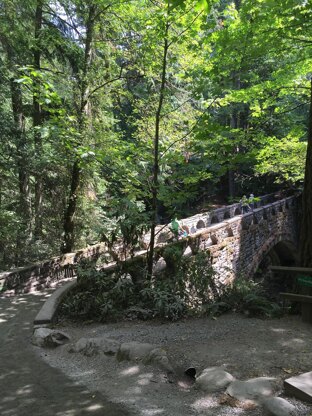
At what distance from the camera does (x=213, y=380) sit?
9.90 feet

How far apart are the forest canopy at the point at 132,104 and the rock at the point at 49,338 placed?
2.03 meters

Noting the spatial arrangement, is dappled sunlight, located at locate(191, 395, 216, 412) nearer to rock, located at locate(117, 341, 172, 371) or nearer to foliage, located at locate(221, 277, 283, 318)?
Result: rock, located at locate(117, 341, 172, 371)

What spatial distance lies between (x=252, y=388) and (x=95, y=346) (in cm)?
192

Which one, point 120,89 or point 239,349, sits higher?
point 120,89

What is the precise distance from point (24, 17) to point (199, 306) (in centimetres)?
994

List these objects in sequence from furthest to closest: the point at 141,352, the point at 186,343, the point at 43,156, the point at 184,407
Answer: the point at 43,156
the point at 186,343
the point at 141,352
the point at 184,407

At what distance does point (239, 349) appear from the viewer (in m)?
3.78

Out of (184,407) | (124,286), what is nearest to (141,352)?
(184,407)

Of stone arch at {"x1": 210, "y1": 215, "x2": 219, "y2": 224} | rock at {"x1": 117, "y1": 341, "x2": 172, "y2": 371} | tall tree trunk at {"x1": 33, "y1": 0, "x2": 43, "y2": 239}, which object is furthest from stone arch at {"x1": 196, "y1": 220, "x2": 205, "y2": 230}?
rock at {"x1": 117, "y1": 341, "x2": 172, "y2": 371}

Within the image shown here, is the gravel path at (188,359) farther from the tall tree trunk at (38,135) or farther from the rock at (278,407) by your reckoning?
the tall tree trunk at (38,135)

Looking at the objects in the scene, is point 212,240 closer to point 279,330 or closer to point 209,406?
point 279,330

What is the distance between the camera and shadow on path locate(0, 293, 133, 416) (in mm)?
2787

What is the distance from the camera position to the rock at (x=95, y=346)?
3908 mm

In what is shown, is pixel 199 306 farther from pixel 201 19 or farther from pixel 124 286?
pixel 201 19
